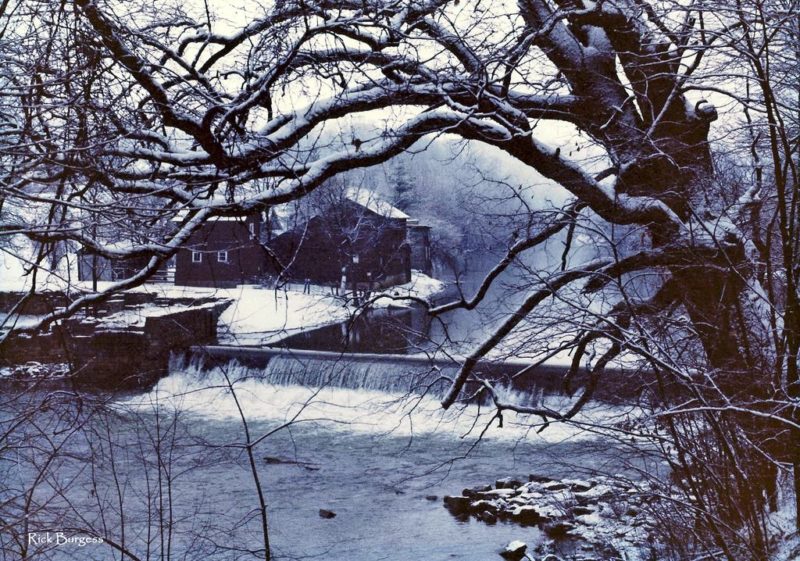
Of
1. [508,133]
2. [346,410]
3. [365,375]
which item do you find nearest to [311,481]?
[365,375]

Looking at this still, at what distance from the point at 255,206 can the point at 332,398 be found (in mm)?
12510

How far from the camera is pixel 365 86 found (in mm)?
6375

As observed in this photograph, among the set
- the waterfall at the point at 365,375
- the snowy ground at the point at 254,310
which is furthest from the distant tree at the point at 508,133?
the snowy ground at the point at 254,310

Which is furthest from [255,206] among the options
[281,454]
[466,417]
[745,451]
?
[466,417]

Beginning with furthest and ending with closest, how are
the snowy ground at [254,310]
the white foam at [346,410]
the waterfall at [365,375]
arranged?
the snowy ground at [254,310] < the waterfall at [365,375] < the white foam at [346,410]

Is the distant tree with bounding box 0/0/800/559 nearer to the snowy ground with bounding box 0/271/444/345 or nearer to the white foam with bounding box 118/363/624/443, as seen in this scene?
the white foam with bounding box 118/363/624/443

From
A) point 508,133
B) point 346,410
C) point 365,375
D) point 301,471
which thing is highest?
point 508,133

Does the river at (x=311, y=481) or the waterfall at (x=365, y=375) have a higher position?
Result: the waterfall at (x=365, y=375)

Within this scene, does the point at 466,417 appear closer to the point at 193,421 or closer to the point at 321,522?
the point at 193,421

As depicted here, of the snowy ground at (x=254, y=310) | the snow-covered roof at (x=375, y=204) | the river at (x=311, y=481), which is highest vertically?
the snow-covered roof at (x=375, y=204)

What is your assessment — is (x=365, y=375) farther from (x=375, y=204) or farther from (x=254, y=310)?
(x=375, y=204)

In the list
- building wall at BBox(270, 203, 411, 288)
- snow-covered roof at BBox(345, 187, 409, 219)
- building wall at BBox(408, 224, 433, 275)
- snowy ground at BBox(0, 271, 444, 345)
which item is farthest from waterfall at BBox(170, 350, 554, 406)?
building wall at BBox(408, 224, 433, 275)

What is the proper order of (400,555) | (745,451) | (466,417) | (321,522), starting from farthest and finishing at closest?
(466,417)
(321,522)
(400,555)
(745,451)

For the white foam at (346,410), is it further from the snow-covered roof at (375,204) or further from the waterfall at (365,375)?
the snow-covered roof at (375,204)
